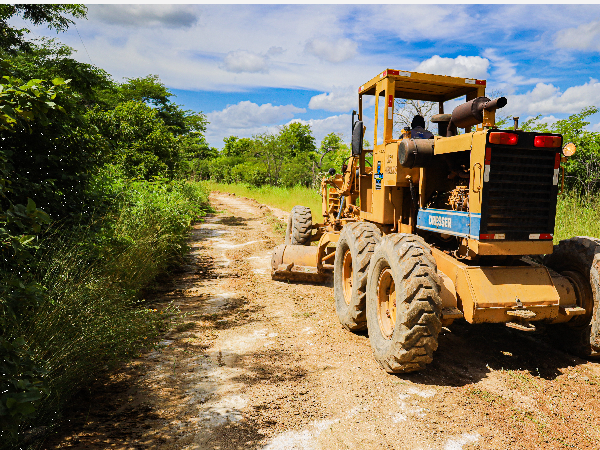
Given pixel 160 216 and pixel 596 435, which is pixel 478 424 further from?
pixel 160 216

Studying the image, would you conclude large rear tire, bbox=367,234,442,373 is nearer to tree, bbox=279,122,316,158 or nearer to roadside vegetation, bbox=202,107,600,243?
roadside vegetation, bbox=202,107,600,243

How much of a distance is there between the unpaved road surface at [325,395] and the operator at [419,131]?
2438 mm

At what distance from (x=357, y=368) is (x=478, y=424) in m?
1.26

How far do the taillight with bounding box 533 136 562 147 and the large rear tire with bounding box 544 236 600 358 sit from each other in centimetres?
116

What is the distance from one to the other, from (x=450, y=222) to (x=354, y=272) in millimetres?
1332

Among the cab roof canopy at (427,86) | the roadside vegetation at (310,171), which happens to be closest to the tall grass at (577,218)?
the roadside vegetation at (310,171)

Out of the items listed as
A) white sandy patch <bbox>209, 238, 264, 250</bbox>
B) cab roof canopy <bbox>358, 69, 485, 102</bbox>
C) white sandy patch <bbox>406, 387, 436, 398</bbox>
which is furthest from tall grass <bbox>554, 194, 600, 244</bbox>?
white sandy patch <bbox>209, 238, 264, 250</bbox>

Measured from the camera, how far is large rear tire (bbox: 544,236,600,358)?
3.97m

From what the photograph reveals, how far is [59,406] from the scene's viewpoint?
3.09 metres

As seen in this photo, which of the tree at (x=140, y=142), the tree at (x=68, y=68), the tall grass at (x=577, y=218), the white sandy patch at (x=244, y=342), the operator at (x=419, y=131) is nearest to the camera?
the white sandy patch at (x=244, y=342)

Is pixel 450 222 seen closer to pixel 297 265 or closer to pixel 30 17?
pixel 297 265

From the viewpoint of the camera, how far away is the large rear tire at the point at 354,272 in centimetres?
480

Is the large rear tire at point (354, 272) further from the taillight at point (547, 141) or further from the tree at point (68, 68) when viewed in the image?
the tree at point (68, 68)

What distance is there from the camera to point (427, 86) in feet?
18.4
